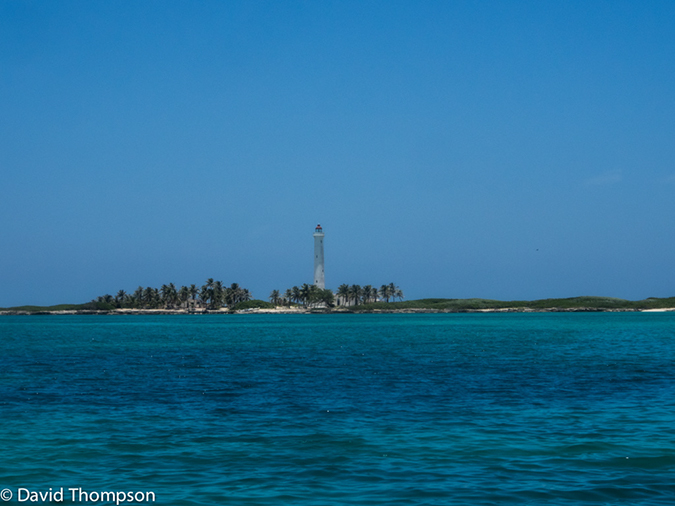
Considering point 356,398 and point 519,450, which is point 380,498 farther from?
point 356,398

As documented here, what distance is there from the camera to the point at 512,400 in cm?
2955

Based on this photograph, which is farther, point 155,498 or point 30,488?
point 30,488

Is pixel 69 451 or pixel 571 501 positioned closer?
pixel 571 501

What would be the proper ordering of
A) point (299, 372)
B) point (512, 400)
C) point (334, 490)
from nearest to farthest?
point (334, 490) → point (512, 400) → point (299, 372)

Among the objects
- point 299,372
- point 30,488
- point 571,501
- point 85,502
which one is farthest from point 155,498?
point 299,372

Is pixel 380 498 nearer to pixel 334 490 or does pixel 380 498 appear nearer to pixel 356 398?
pixel 334 490

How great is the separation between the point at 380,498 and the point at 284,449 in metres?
5.54

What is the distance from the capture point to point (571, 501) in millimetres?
14797

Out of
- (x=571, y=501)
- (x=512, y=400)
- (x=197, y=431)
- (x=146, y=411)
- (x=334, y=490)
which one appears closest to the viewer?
(x=571, y=501)

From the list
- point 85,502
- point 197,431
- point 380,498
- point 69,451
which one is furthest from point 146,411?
point 380,498

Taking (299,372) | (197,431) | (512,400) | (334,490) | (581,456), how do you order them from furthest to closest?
(299,372) → (512,400) → (197,431) → (581,456) → (334,490)

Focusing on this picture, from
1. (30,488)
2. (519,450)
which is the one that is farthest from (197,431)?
(519,450)

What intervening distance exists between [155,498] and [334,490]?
13.8ft

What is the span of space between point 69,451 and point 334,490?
9118 mm
